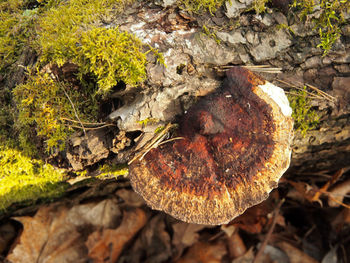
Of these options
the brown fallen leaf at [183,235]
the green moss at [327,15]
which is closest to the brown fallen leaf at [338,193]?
the brown fallen leaf at [183,235]

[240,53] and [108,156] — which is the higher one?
[240,53]

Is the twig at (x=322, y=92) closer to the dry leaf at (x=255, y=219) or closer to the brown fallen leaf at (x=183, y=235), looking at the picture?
the dry leaf at (x=255, y=219)

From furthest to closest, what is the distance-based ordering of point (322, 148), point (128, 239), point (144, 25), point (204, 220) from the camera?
point (128, 239) → point (322, 148) → point (144, 25) → point (204, 220)

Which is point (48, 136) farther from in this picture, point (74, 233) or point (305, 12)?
point (305, 12)

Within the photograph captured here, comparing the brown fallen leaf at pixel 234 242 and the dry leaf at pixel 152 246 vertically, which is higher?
the dry leaf at pixel 152 246

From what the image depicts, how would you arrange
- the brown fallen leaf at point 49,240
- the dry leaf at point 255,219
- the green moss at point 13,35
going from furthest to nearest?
the dry leaf at point 255,219
the brown fallen leaf at point 49,240
the green moss at point 13,35

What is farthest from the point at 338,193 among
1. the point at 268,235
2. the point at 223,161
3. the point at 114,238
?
the point at 114,238

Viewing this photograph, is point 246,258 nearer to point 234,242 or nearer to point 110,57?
point 234,242

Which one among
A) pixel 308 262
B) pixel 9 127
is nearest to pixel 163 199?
pixel 9 127
